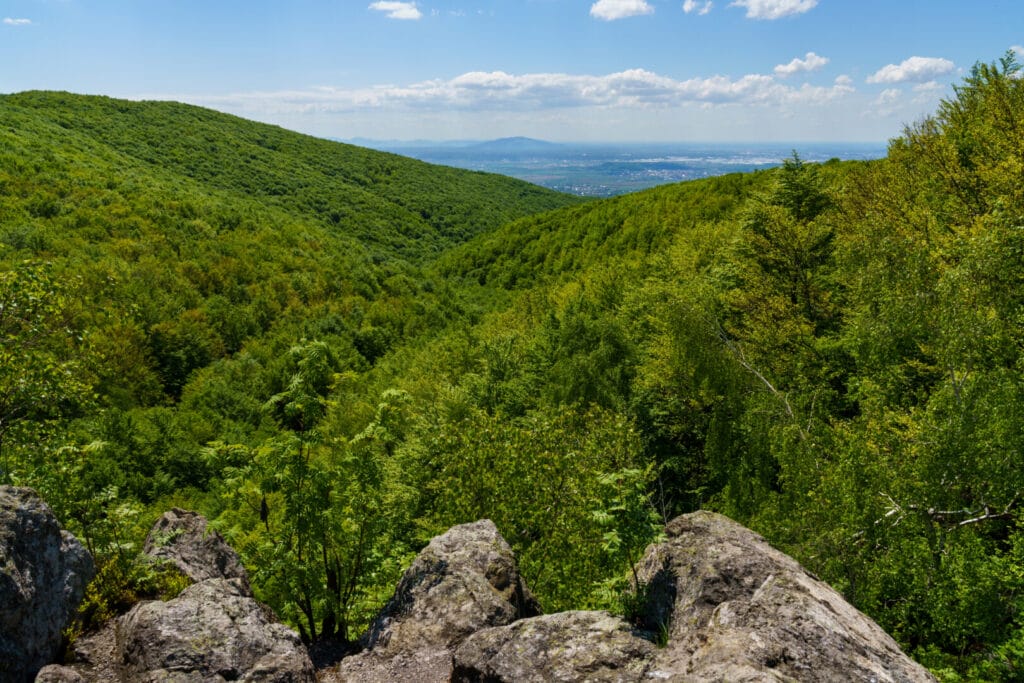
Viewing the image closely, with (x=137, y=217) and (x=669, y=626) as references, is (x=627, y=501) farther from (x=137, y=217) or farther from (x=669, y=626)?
(x=137, y=217)

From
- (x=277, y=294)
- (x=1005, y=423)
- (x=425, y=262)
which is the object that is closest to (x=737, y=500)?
(x=1005, y=423)

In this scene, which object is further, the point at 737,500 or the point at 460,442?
the point at 737,500

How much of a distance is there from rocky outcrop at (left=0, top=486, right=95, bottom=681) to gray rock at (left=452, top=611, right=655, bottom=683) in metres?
6.35

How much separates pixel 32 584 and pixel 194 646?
2703mm

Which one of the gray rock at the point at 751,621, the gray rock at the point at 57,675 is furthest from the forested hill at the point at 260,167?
the gray rock at the point at 751,621

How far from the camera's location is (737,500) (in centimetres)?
1822

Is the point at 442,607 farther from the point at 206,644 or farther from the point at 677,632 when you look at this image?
the point at 677,632

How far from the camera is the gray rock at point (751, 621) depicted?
5.75 m

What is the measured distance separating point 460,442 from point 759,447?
10482mm

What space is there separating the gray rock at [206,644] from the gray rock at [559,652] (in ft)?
9.69

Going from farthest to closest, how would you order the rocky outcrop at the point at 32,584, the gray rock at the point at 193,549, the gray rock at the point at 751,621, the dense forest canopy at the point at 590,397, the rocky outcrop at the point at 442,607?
the gray rock at the point at 193,549, the dense forest canopy at the point at 590,397, the rocky outcrop at the point at 442,607, the rocky outcrop at the point at 32,584, the gray rock at the point at 751,621

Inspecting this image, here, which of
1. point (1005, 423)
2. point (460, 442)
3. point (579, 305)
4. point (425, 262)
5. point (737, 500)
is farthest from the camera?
point (425, 262)

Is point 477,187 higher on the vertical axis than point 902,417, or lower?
higher

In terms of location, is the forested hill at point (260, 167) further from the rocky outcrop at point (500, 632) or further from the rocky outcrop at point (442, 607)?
the rocky outcrop at point (442, 607)
